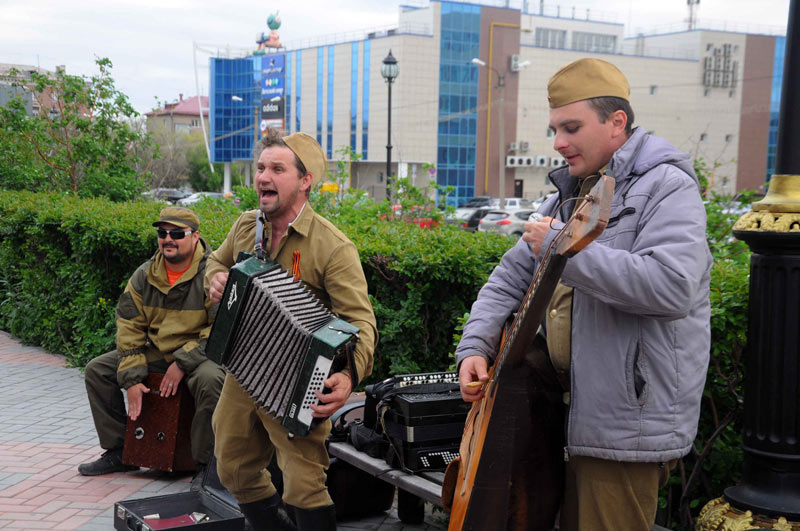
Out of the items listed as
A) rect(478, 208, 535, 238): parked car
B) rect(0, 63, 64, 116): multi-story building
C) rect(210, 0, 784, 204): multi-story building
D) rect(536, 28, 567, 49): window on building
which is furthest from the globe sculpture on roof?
rect(0, 63, 64, 116): multi-story building

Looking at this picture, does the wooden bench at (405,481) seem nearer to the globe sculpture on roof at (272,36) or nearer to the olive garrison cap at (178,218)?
the olive garrison cap at (178,218)

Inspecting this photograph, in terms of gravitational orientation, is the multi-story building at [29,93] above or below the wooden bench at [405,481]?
above

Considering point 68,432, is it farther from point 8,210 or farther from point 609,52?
point 609,52

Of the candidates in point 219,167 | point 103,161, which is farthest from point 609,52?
point 103,161

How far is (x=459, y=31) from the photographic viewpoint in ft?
266

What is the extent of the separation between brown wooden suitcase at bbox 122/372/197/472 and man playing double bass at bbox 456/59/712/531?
11.9 ft

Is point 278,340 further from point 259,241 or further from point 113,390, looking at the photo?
point 113,390

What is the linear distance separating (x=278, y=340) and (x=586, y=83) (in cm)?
175

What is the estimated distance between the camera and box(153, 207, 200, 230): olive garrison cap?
5.94 m

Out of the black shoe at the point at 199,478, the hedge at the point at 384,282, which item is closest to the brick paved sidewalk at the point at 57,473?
the black shoe at the point at 199,478

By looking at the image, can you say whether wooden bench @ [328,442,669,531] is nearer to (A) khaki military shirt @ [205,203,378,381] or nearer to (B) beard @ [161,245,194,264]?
(A) khaki military shirt @ [205,203,378,381]

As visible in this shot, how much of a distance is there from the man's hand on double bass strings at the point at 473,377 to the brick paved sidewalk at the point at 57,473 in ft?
7.43

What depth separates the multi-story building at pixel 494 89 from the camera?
80.9m

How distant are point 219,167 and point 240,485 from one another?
100 m
